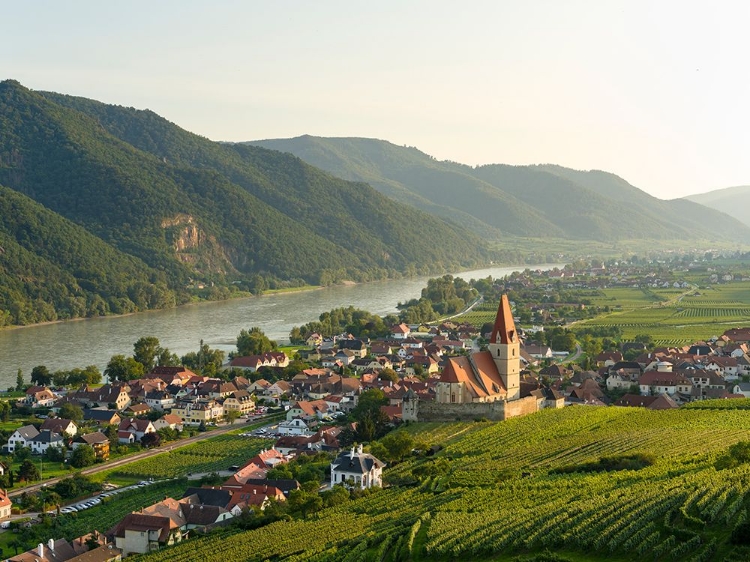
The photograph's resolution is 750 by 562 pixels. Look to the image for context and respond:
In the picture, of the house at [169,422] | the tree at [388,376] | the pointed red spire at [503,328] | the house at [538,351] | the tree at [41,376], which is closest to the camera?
the pointed red spire at [503,328]

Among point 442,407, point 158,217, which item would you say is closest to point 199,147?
point 158,217

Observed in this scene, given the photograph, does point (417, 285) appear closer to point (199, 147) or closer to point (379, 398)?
point (199, 147)

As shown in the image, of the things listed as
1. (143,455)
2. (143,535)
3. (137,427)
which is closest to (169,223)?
(137,427)

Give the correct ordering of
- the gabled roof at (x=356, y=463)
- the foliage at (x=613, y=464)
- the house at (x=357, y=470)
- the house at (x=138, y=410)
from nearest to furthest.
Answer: the foliage at (x=613, y=464)
the house at (x=357, y=470)
the gabled roof at (x=356, y=463)
the house at (x=138, y=410)

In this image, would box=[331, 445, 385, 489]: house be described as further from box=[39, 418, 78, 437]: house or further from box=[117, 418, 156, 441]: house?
box=[39, 418, 78, 437]: house

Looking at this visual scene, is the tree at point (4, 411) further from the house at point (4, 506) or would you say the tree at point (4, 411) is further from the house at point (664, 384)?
the house at point (664, 384)

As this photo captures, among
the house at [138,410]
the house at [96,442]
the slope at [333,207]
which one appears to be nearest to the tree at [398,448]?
the house at [96,442]

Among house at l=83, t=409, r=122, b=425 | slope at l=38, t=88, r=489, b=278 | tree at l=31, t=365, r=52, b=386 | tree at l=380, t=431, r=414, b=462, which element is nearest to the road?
house at l=83, t=409, r=122, b=425
